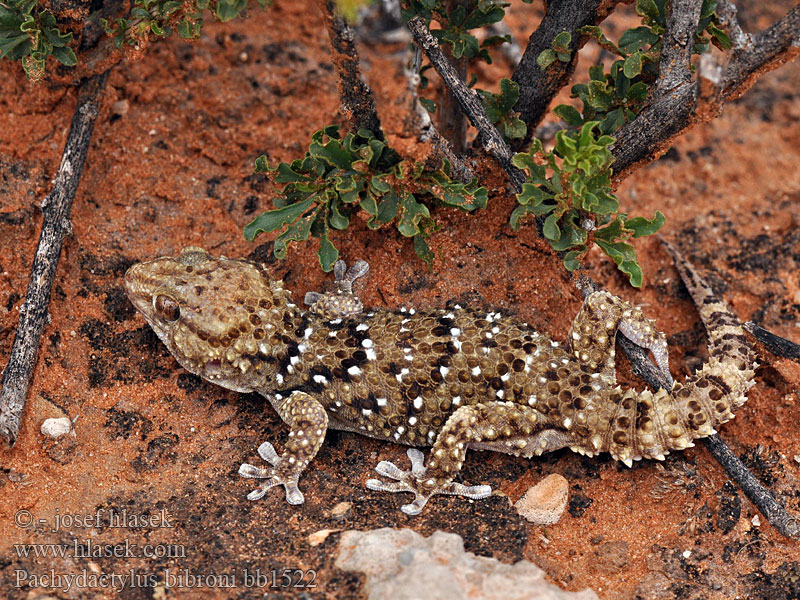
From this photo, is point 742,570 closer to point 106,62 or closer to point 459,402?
point 459,402

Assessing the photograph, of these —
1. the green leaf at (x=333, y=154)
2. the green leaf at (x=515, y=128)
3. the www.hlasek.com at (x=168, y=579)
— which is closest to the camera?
the www.hlasek.com at (x=168, y=579)

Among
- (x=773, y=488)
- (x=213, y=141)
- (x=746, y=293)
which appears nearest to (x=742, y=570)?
(x=773, y=488)

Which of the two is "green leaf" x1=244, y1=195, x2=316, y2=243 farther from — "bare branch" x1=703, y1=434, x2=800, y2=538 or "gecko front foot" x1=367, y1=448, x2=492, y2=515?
"bare branch" x1=703, y1=434, x2=800, y2=538

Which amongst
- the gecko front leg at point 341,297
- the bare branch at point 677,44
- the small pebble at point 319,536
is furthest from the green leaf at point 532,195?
the small pebble at point 319,536

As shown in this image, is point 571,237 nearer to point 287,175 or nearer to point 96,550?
point 287,175

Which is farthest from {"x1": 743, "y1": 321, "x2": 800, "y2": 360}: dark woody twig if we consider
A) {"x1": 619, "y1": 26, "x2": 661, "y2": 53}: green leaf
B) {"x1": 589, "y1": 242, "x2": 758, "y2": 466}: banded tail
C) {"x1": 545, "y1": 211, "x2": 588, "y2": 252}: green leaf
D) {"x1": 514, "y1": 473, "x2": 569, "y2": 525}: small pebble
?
{"x1": 619, "y1": 26, "x2": 661, "y2": 53}: green leaf

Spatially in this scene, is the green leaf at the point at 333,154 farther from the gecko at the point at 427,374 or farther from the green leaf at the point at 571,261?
the green leaf at the point at 571,261

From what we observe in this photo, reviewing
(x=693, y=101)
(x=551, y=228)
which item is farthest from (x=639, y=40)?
(x=551, y=228)
